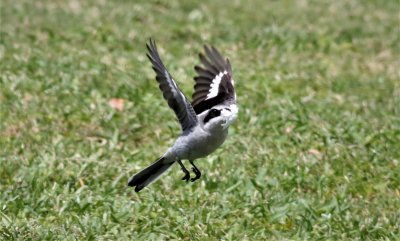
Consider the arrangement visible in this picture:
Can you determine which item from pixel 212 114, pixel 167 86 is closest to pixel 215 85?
pixel 212 114

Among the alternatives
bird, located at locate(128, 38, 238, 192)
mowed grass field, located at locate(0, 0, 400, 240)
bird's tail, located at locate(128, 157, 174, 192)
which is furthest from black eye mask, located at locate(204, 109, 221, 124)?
mowed grass field, located at locate(0, 0, 400, 240)

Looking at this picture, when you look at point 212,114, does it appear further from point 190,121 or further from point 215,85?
point 215,85

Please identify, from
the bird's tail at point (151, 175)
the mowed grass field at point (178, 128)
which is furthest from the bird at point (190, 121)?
the mowed grass field at point (178, 128)

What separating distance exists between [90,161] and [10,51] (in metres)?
2.68

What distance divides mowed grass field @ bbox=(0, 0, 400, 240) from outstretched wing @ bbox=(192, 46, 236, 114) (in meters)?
0.72

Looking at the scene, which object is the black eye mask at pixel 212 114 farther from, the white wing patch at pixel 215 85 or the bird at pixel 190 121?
the white wing patch at pixel 215 85

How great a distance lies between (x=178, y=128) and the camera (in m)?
7.74

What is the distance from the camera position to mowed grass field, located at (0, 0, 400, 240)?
603cm

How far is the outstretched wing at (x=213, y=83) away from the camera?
6012mm

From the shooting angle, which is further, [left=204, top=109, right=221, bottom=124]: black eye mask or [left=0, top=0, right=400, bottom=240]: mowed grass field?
[left=0, top=0, right=400, bottom=240]: mowed grass field

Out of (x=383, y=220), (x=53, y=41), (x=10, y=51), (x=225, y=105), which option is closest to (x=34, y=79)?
(x=10, y=51)

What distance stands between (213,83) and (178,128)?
160 centimetres

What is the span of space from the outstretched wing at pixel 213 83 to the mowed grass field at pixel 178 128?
0.72 metres

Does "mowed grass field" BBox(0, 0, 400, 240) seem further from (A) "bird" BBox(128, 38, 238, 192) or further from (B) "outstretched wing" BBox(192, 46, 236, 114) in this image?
(B) "outstretched wing" BBox(192, 46, 236, 114)
